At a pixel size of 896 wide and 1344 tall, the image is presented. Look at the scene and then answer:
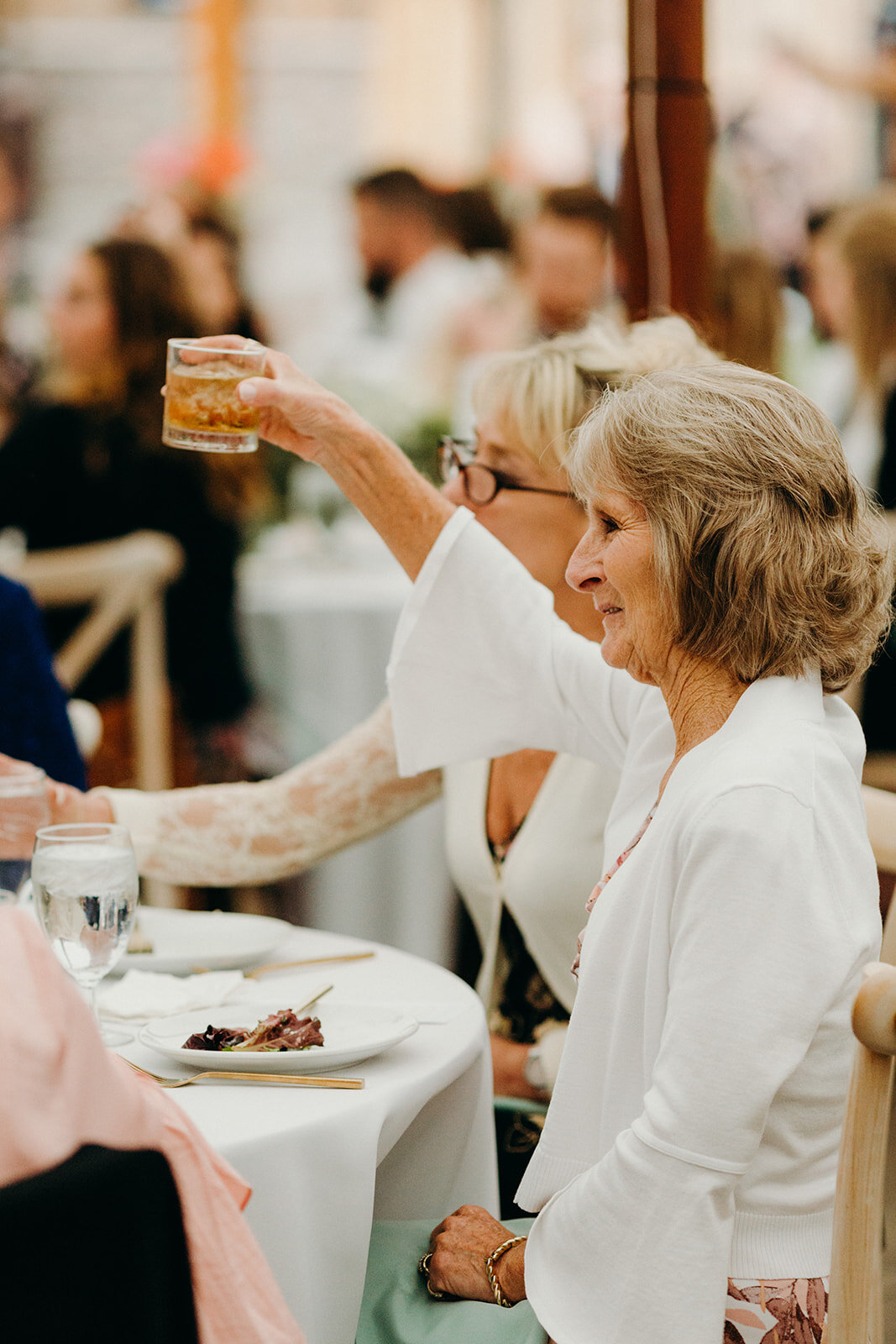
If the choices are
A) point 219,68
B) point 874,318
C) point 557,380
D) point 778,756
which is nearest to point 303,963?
point 778,756

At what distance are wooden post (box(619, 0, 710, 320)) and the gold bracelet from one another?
1.52m

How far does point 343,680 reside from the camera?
3.86m

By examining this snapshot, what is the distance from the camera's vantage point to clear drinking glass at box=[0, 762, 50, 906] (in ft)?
4.66

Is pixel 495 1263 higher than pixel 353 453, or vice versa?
pixel 353 453

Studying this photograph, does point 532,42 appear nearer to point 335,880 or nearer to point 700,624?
point 335,880

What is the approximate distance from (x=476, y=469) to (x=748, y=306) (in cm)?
296

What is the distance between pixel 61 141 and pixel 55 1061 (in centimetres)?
1506

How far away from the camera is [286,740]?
13.3 feet

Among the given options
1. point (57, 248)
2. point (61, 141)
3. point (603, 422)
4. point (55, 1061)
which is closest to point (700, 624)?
point (603, 422)

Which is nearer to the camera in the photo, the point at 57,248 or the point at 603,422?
the point at 603,422

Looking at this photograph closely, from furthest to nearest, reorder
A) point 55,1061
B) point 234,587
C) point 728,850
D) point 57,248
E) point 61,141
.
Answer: point 61,141
point 57,248
point 234,587
point 728,850
point 55,1061

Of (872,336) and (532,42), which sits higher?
(532,42)

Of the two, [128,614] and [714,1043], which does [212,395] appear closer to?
[714,1043]

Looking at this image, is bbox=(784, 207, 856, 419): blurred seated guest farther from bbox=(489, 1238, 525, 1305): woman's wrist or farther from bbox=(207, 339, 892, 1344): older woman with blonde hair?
bbox=(489, 1238, 525, 1305): woman's wrist
